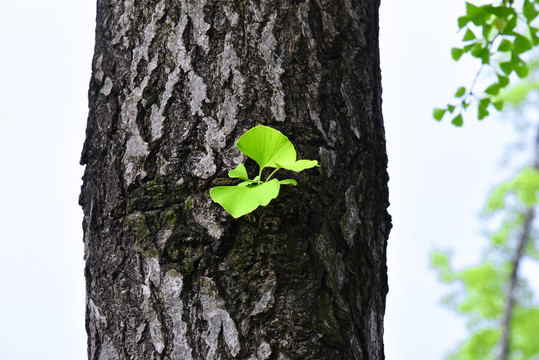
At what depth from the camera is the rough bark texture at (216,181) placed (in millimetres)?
574

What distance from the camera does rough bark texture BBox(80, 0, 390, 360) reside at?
574 mm

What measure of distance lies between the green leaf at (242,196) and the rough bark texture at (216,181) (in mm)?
61

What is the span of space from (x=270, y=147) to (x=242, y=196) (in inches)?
2.7

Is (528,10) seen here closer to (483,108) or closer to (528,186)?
(483,108)

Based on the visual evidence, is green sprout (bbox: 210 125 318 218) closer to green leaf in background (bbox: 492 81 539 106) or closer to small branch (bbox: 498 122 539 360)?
small branch (bbox: 498 122 539 360)

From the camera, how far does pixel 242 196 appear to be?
53 centimetres

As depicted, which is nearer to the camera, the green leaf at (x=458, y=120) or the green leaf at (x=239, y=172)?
the green leaf at (x=239, y=172)

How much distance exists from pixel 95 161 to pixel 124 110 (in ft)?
0.27

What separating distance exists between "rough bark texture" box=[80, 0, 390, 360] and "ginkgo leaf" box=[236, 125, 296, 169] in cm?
5

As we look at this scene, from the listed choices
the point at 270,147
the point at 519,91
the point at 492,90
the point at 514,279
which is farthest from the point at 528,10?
the point at 519,91

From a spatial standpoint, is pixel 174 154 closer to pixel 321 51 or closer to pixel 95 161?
pixel 95 161

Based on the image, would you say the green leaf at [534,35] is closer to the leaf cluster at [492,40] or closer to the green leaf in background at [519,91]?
the leaf cluster at [492,40]

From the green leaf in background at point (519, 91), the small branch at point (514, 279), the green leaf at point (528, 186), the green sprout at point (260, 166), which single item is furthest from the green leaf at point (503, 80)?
the green leaf in background at point (519, 91)

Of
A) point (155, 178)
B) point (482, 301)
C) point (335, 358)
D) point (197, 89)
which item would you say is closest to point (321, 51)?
point (197, 89)
